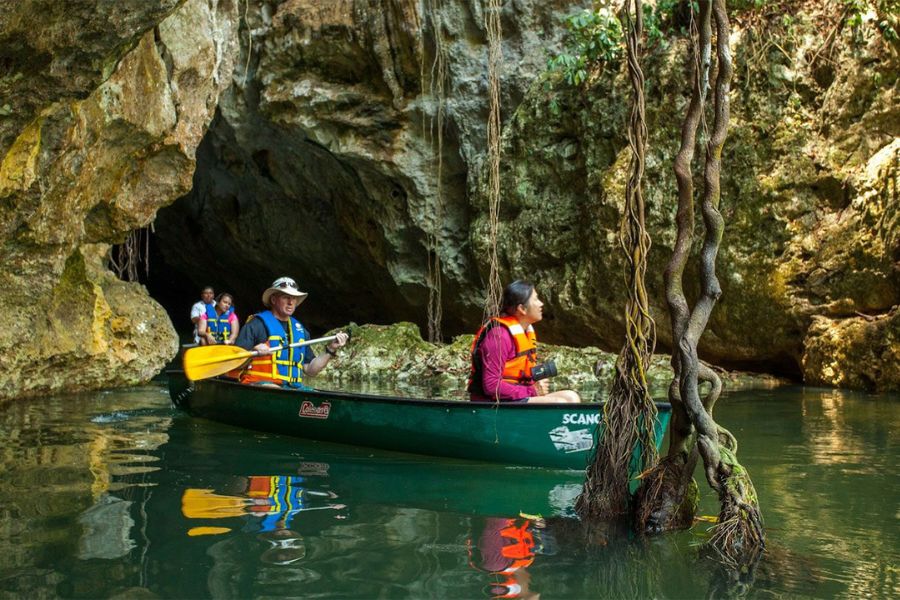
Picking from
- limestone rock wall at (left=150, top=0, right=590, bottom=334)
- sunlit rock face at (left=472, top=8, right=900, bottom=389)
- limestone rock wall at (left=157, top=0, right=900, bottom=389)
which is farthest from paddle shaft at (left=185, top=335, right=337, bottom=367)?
limestone rock wall at (left=150, top=0, right=590, bottom=334)

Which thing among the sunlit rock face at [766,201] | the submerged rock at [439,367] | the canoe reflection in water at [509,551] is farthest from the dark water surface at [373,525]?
the submerged rock at [439,367]

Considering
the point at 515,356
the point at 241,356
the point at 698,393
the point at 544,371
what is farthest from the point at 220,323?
the point at 698,393

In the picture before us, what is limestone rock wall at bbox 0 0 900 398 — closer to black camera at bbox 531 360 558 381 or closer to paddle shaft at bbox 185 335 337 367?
paddle shaft at bbox 185 335 337 367

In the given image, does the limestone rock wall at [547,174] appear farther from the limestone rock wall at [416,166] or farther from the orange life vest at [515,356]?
the orange life vest at [515,356]

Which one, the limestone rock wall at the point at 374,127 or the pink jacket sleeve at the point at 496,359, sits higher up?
the limestone rock wall at the point at 374,127

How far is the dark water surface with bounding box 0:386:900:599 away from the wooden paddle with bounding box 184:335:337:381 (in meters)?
0.79

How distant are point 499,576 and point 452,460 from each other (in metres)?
2.78

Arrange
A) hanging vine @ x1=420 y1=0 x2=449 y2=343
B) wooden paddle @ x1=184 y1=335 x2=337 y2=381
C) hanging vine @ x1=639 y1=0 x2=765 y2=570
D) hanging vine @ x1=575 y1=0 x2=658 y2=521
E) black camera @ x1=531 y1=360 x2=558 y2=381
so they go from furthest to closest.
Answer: hanging vine @ x1=420 y1=0 x2=449 y2=343 < wooden paddle @ x1=184 y1=335 x2=337 y2=381 < black camera @ x1=531 y1=360 x2=558 y2=381 < hanging vine @ x1=575 y1=0 x2=658 y2=521 < hanging vine @ x1=639 y1=0 x2=765 y2=570

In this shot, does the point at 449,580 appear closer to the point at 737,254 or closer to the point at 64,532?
the point at 64,532

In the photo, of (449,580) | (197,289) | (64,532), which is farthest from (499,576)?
(197,289)

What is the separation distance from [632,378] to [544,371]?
1.76 meters

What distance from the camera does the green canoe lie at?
562 cm

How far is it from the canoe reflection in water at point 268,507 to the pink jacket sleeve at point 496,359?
130 centimetres

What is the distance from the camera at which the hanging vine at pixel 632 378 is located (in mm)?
4062
